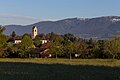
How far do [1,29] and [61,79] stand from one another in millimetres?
91979

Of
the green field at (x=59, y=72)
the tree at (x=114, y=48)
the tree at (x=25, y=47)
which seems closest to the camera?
the green field at (x=59, y=72)

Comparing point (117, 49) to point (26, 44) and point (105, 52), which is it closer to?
point (105, 52)

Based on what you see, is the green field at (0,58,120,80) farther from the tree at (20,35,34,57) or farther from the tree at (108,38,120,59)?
the tree at (20,35,34,57)

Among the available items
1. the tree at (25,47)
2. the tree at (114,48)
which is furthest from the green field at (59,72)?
the tree at (25,47)

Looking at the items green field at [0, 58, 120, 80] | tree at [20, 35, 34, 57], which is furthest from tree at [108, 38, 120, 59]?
green field at [0, 58, 120, 80]

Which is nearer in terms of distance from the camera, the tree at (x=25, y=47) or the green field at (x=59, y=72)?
the green field at (x=59, y=72)

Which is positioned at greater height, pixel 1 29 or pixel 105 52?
pixel 1 29

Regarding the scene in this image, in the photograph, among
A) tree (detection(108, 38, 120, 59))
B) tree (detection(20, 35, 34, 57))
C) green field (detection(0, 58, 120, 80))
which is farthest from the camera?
tree (detection(20, 35, 34, 57))

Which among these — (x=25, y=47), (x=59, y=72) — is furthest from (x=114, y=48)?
(x=59, y=72)

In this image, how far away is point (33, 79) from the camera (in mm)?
21953

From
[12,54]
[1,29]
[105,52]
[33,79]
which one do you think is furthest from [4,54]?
[33,79]

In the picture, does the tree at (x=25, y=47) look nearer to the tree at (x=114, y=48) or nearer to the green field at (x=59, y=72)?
the tree at (x=114, y=48)

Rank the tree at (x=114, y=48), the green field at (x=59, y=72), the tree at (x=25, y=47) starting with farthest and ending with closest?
the tree at (x=25, y=47)
the tree at (x=114, y=48)
the green field at (x=59, y=72)

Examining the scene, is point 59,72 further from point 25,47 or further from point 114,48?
point 25,47
